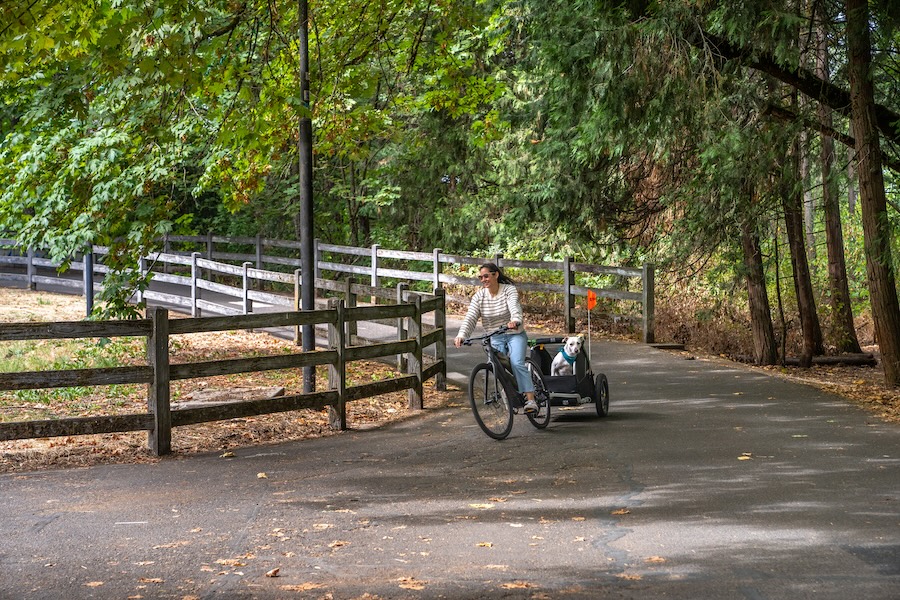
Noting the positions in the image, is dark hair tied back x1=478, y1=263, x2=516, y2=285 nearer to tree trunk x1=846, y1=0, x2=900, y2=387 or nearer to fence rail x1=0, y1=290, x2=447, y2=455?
fence rail x1=0, y1=290, x2=447, y2=455

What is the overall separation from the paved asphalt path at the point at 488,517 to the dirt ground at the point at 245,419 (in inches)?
24.5

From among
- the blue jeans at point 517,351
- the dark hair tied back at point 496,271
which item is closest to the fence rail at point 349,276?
the dark hair tied back at point 496,271

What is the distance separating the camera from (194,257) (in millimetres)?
22844

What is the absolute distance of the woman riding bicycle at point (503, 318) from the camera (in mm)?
10977

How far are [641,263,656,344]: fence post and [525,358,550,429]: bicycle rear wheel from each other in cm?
887

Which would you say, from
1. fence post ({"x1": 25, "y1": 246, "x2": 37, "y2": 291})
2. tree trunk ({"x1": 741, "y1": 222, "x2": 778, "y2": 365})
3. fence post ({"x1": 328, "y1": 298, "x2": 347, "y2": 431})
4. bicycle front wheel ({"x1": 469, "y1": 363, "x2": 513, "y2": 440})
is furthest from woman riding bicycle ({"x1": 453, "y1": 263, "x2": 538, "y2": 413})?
fence post ({"x1": 25, "y1": 246, "x2": 37, "y2": 291})

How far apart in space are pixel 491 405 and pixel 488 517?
3437 millimetres

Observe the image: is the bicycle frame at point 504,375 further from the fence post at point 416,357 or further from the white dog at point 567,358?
the fence post at point 416,357

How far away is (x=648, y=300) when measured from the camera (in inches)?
779

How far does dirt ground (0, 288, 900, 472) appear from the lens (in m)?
10.1

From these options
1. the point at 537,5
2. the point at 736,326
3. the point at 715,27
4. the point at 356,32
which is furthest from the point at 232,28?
the point at 736,326

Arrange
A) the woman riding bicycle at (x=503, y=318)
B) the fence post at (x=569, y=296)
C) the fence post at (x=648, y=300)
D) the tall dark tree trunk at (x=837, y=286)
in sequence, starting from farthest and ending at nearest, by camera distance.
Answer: the fence post at (x=569, y=296), the tall dark tree trunk at (x=837, y=286), the fence post at (x=648, y=300), the woman riding bicycle at (x=503, y=318)

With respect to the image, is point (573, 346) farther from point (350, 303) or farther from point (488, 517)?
point (488, 517)

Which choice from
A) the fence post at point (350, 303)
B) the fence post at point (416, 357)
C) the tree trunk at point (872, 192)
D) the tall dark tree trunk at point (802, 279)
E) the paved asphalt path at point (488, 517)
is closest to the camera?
the paved asphalt path at point (488, 517)
